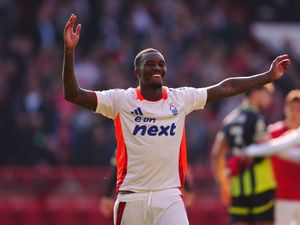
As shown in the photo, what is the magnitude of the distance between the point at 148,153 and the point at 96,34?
1210 centimetres

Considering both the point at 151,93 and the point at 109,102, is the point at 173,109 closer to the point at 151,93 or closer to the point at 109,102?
the point at 151,93

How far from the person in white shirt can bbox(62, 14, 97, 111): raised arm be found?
0.01 m

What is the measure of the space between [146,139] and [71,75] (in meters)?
0.90

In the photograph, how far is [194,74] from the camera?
20984 mm

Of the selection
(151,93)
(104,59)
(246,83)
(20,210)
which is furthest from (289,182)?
(104,59)

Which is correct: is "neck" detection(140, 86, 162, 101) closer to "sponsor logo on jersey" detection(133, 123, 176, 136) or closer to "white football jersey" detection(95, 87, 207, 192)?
"white football jersey" detection(95, 87, 207, 192)

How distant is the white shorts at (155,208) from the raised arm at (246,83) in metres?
0.96

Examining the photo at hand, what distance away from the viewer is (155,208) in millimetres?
9766

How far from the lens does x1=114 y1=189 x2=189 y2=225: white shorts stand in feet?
32.0

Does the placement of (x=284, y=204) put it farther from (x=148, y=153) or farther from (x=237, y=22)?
(x=237, y=22)

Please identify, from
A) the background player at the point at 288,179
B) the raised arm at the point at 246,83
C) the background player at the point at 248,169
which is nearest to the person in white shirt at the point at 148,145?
the raised arm at the point at 246,83

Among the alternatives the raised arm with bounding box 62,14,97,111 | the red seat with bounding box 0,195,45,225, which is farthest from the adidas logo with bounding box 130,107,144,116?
the red seat with bounding box 0,195,45,225

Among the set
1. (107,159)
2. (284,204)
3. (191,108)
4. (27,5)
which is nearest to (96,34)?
(27,5)

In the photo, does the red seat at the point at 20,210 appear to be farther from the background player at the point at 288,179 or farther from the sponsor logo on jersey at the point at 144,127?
the sponsor logo on jersey at the point at 144,127
